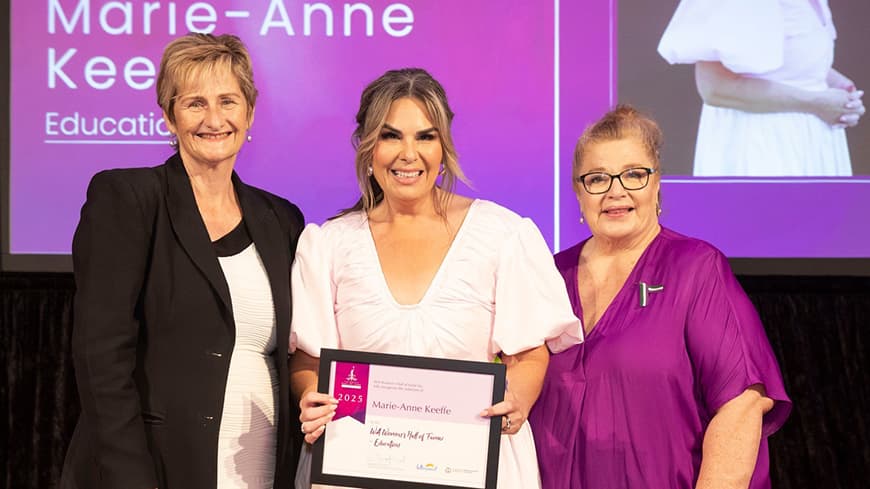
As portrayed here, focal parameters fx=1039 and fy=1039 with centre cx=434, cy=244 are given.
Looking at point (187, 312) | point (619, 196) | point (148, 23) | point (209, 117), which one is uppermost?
point (148, 23)

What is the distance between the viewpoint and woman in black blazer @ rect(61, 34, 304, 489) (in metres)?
2.23

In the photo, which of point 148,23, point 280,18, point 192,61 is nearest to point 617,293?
point 192,61

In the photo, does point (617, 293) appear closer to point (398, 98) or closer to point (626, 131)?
point (626, 131)

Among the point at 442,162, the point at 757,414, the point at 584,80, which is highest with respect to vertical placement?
the point at 584,80

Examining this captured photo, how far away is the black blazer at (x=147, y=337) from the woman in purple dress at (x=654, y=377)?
27.8 inches

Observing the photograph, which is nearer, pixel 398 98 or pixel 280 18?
pixel 398 98

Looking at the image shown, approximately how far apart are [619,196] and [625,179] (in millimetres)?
45

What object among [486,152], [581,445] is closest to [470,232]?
[581,445]

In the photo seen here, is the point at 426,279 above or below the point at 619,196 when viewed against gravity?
below

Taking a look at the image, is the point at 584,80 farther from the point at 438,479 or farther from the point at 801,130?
the point at 438,479

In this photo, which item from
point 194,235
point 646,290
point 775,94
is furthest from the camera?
point 775,94

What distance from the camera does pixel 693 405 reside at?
2420 millimetres

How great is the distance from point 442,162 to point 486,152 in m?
1.49

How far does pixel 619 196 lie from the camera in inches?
101
